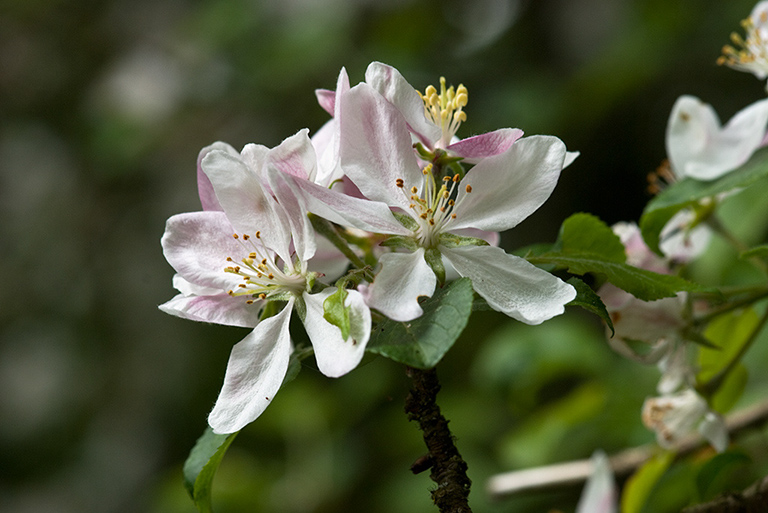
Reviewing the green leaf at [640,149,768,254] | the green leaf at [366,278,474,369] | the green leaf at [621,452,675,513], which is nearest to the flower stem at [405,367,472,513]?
the green leaf at [366,278,474,369]

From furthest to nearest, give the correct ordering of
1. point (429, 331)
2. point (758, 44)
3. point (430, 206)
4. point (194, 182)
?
point (194, 182) < point (758, 44) < point (430, 206) < point (429, 331)

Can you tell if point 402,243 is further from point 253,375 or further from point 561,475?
point 561,475

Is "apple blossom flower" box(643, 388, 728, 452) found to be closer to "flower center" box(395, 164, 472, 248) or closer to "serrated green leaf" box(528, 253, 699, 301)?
"serrated green leaf" box(528, 253, 699, 301)

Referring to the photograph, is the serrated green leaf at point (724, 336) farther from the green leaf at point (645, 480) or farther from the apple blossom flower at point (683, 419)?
the green leaf at point (645, 480)

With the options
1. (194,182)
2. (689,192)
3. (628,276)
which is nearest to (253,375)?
(628,276)

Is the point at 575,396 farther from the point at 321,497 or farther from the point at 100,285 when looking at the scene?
the point at 100,285
